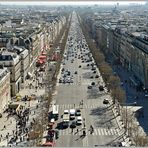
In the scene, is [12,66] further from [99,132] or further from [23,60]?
[99,132]

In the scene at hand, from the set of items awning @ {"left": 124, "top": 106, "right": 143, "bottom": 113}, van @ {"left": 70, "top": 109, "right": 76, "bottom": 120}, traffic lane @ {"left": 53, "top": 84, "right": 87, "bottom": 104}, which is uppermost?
van @ {"left": 70, "top": 109, "right": 76, "bottom": 120}

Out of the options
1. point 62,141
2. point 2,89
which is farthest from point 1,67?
point 62,141

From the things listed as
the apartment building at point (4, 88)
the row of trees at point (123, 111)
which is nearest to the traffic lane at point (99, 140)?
the row of trees at point (123, 111)

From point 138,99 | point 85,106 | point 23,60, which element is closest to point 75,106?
point 85,106

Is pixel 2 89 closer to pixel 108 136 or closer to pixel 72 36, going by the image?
pixel 108 136

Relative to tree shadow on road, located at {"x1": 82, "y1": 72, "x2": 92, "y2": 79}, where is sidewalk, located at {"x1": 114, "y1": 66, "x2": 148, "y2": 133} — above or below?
above

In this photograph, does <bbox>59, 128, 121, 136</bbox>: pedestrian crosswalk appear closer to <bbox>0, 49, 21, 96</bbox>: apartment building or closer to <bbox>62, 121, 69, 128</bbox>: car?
<bbox>62, 121, 69, 128</bbox>: car

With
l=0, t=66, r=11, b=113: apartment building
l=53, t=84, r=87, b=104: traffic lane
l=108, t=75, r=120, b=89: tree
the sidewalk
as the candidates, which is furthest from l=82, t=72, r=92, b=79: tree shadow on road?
l=0, t=66, r=11, b=113: apartment building

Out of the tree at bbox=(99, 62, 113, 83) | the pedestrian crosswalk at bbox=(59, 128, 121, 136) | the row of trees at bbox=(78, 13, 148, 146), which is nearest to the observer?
the row of trees at bbox=(78, 13, 148, 146)

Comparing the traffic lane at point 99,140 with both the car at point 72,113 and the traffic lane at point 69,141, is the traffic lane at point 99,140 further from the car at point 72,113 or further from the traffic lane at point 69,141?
the car at point 72,113
